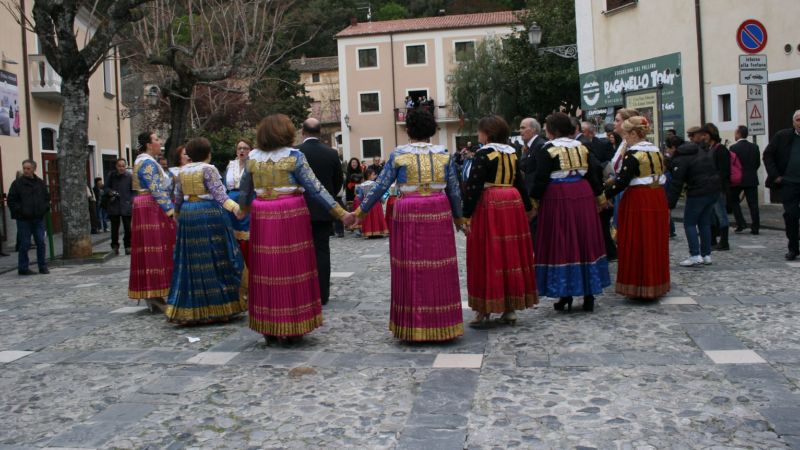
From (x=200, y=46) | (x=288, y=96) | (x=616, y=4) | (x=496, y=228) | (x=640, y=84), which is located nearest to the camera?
(x=496, y=228)

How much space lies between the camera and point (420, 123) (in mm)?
6656

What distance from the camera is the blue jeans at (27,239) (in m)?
13.7

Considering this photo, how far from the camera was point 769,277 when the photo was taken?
363 inches

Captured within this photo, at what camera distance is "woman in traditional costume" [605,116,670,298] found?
26.1ft

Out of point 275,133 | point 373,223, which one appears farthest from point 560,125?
point 373,223

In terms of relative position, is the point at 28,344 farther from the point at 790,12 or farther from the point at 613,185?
the point at 790,12

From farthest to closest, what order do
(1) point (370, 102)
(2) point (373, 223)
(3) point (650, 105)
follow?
(1) point (370, 102)
(3) point (650, 105)
(2) point (373, 223)

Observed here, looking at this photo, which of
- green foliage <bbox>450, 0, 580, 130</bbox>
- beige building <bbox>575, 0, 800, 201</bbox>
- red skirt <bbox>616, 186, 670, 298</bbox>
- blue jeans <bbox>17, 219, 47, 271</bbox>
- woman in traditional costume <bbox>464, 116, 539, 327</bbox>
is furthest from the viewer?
green foliage <bbox>450, 0, 580, 130</bbox>

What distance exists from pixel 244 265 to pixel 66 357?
2120mm

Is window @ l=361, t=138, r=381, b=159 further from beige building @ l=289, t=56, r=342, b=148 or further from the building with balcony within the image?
the building with balcony

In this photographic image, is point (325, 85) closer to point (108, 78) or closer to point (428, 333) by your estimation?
point (108, 78)

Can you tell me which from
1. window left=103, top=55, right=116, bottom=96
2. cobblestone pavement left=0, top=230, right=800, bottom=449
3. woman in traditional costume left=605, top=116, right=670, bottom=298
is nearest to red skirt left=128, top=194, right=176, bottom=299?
cobblestone pavement left=0, top=230, right=800, bottom=449

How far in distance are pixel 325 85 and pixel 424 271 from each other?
238 feet

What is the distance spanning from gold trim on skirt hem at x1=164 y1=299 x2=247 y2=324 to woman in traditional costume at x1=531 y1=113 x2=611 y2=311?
9.67 feet
